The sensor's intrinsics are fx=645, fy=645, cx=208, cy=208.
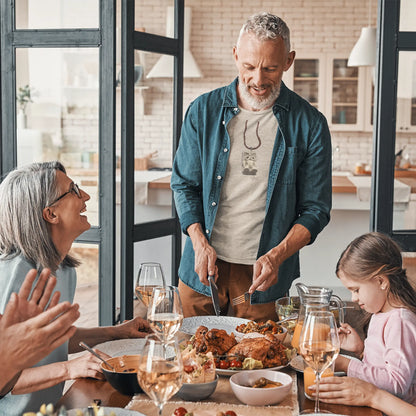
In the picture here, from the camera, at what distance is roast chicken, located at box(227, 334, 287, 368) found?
161 cm

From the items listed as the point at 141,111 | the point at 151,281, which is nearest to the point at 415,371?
the point at 151,281

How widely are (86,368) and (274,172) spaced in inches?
44.0

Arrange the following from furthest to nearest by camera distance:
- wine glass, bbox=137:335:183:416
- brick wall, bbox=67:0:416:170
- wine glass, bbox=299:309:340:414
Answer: brick wall, bbox=67:0:416:170 → wine glass, bbox=299:309:340:414 → wine glass, bbox=137:335:183:416

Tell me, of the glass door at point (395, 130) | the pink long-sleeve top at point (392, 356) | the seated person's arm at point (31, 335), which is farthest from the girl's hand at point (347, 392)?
the glass door at point (395, 130)

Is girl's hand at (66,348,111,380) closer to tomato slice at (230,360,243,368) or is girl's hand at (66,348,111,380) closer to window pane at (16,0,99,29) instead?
tomato slice at (230,360,243,368)

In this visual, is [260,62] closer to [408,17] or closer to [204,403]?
[408,17]

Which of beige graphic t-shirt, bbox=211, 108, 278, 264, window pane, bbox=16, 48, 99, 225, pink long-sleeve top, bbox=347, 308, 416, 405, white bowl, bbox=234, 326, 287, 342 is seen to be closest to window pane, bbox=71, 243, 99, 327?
window pane, bbox=16, 48, 99, 225

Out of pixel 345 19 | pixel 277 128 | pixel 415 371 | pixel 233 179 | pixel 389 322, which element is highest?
pixel 345 19

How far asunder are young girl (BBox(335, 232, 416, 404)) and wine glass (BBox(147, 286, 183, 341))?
444mm

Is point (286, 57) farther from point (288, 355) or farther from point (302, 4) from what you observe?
point (302, 4)

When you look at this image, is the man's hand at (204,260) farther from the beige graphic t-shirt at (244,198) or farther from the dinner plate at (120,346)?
the dinner plate at (120,346)

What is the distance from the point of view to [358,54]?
688 centimetres

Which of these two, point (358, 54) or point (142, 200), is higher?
point (358, 54)

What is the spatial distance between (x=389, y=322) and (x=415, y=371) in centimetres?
14
